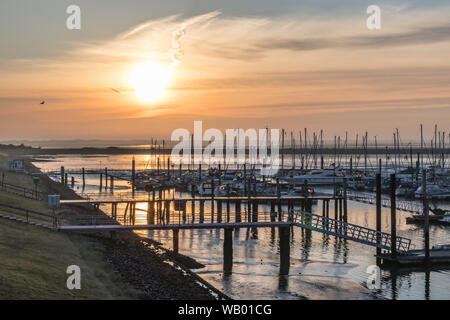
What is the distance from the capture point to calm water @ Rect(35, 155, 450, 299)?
36125 millimetres

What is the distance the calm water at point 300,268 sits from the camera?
36125 millimetres

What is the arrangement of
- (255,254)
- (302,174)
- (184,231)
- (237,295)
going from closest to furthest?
(237,295), (255,254), (184,231), (302,174)

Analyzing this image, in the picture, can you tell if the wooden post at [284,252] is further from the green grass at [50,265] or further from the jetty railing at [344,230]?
the green grass at [50,265]

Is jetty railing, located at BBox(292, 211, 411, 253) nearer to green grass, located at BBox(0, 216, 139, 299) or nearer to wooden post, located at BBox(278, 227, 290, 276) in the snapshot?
wooden post, located at BBox(278, 227, 290, 276)

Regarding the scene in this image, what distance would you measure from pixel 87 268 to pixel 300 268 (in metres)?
17.0

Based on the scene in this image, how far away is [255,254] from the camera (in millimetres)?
47500

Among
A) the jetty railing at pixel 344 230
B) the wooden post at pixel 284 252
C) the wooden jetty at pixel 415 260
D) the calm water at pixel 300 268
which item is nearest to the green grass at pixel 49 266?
the calm water at pixel 300 268

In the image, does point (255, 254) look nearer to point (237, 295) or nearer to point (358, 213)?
point (237, 295)

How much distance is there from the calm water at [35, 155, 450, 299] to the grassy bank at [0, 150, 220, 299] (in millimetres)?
3458

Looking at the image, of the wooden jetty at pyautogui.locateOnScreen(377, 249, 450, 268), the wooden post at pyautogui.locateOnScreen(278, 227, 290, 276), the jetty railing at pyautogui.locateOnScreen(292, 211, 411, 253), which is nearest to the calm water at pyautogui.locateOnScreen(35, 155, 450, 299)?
the wooden post at pyautogui.locateOnScreen(278, 227, 290, 276)

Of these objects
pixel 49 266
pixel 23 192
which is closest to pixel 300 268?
pixel 49 266
